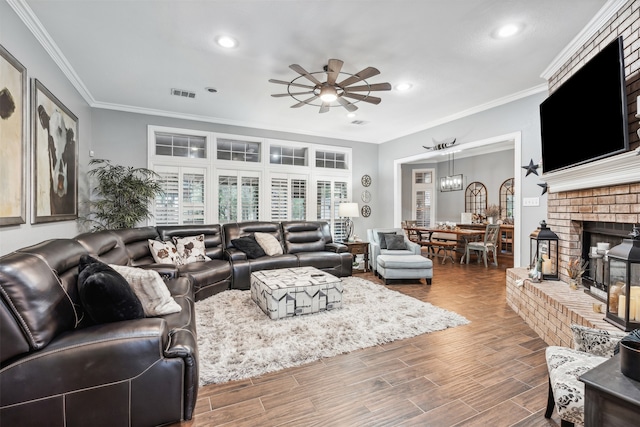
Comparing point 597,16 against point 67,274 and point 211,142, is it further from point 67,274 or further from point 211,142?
point 211,142

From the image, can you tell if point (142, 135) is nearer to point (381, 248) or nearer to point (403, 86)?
point (403, 86)

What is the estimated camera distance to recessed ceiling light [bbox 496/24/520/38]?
2750 mm

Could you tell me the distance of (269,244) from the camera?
Answer: 16.5 ft

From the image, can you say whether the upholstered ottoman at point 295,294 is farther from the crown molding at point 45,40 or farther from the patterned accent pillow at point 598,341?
the crown molding at point 45,40

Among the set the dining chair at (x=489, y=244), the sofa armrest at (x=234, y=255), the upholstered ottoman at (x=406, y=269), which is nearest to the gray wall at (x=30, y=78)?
the sofa armrest at (x=234, y=255)

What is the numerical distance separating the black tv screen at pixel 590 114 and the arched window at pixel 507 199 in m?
5.51

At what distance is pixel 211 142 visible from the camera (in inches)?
222

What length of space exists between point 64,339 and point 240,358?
1248mm

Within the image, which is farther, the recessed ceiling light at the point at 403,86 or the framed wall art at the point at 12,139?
the recessed ceiling light at the point at 403,86

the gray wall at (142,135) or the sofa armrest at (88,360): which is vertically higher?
the gray wall at (142,135)

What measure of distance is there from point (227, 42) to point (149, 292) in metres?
2.49

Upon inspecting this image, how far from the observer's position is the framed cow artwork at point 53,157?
2811 millimetres

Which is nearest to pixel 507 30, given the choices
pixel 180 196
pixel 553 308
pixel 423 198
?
pixel 553 308

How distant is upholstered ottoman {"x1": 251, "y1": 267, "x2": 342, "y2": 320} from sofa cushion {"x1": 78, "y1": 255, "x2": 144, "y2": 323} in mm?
1567
